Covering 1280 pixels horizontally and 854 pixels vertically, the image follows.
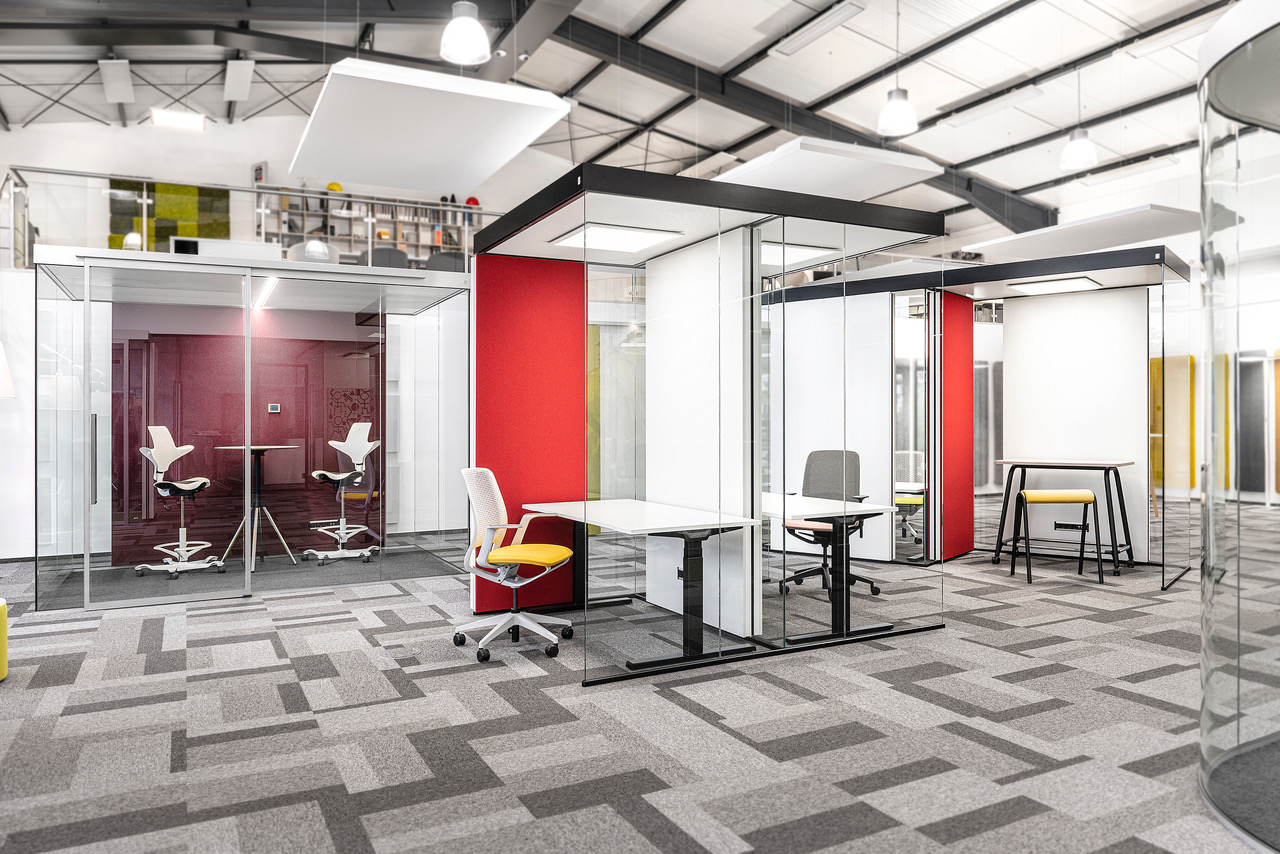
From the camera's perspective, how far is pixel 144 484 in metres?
6.55

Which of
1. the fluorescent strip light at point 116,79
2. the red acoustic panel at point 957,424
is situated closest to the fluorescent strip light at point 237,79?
the fluorescent strip light at point 116,79

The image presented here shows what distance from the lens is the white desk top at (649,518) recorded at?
4.57 meters

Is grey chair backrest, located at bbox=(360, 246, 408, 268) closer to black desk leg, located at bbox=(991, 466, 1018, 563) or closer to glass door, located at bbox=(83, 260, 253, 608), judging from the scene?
glass door, located at bbox=(83, 260, 253, 608)

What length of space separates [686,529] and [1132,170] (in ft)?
33.9

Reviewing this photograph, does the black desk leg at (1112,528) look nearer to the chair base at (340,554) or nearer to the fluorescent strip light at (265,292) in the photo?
the chair base at (340,554)

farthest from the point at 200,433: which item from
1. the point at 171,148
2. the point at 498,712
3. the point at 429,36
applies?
the point at 171,148

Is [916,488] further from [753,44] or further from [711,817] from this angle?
[753,44]

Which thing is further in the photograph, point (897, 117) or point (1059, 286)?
point (1059, 286)

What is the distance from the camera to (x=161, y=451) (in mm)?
6574

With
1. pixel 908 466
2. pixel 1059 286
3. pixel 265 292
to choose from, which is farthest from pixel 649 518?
pixel 1059 286

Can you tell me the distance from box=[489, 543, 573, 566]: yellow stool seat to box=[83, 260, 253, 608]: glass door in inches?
110

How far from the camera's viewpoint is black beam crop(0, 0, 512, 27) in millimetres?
8422

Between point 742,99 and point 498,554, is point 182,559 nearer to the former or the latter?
point 498,554

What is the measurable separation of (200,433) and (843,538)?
492cm
